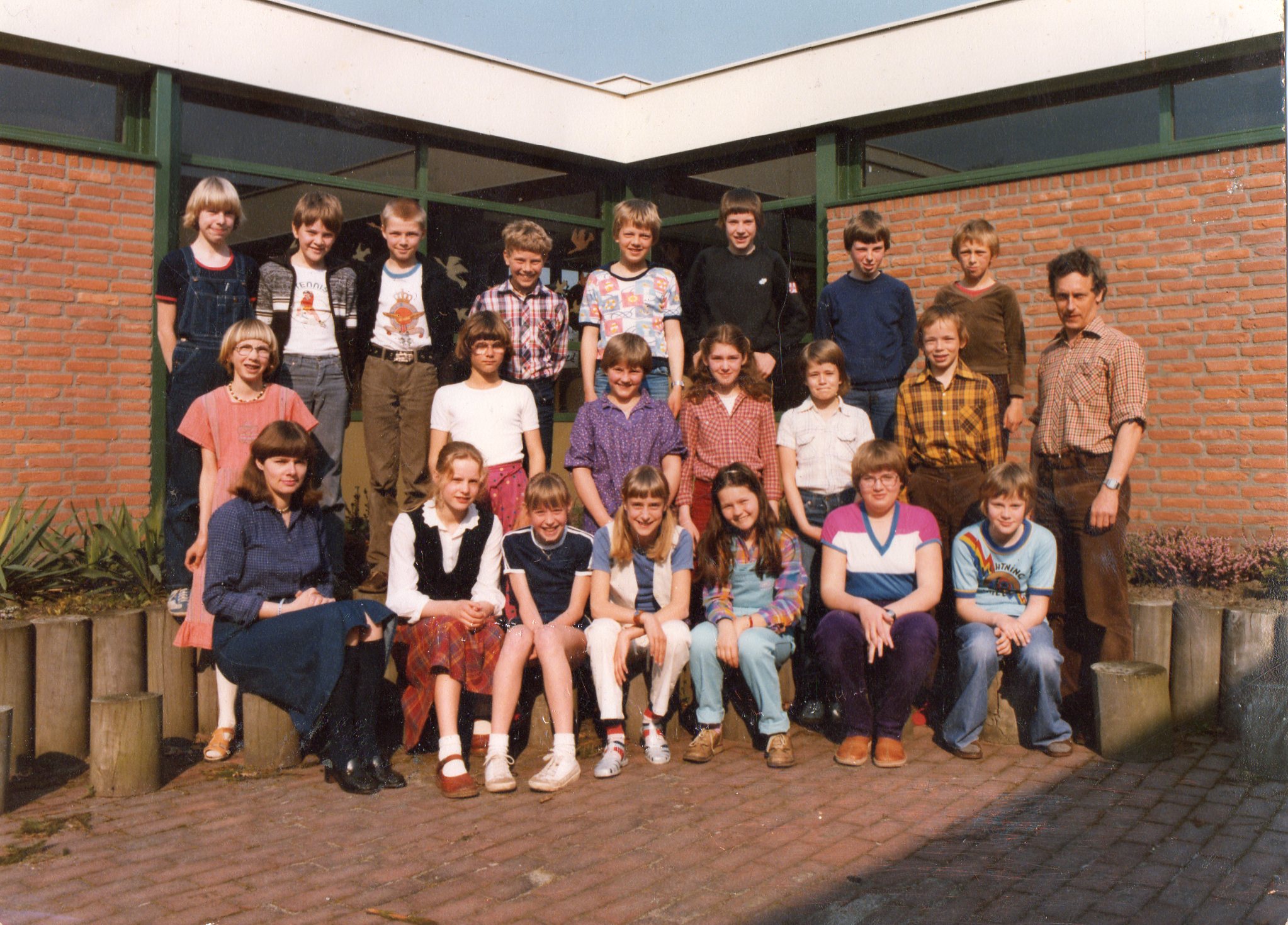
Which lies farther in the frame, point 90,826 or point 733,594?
point 733,594

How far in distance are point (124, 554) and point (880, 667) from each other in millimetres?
3830

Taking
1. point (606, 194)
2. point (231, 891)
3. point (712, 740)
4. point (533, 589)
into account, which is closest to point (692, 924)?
point (231, 891)

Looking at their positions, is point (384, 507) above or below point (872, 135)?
below

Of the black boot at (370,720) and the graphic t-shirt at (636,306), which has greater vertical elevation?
the graphic t-shirt at (636,306)

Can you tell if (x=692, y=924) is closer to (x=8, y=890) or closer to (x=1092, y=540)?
(x=8, y=890)

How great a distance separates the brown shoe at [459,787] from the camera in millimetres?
3988

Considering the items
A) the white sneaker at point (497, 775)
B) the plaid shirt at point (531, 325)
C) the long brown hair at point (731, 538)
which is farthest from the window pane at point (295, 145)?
the white sneaker at point (497, 775)

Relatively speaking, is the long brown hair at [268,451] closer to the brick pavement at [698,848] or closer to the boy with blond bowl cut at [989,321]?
the brick pavement at [698,848]

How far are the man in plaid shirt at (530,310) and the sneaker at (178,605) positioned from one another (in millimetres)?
1937

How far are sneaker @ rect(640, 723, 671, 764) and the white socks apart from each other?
0.82 m

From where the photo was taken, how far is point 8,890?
3162 mm

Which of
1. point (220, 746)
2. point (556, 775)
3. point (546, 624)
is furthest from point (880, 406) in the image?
point (220, 746)

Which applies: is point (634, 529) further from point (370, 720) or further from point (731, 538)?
point (370, 720)

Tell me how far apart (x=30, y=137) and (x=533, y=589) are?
4.54 metres
